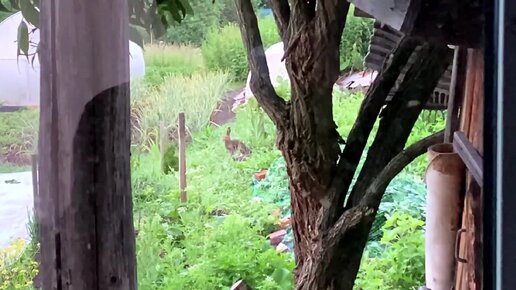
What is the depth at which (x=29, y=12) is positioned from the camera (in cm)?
61

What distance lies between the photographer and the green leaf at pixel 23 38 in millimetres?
605

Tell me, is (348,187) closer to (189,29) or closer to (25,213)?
(189,29)

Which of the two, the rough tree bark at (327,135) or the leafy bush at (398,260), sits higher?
the rough tree bark at (327,135)

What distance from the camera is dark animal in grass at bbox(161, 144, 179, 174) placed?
766mm

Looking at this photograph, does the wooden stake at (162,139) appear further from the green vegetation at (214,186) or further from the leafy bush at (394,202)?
the leafy bush at (394,202)

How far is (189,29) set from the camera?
2.41 feet

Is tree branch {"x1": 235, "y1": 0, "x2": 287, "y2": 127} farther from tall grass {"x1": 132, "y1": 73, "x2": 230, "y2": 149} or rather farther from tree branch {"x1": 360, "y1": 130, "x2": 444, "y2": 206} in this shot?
tree branch {"x1": 360, "y1": 130, "x2": 444, "y2": 206}

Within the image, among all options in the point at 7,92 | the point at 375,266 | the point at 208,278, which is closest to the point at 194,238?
the point at 208,278

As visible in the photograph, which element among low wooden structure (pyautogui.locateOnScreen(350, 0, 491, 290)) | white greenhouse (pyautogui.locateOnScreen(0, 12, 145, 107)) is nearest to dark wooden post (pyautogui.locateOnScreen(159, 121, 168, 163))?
white greenhouse (pyautogui.locateOnScreen(0, 12, 145, 107))

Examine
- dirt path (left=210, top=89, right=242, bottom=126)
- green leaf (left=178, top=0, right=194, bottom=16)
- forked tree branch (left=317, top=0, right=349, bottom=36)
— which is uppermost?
forked tree branch (left=317, top=0, right=349, bottom=36)

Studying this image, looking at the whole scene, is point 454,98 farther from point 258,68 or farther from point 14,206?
point 14,206

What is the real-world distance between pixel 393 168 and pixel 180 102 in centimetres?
36

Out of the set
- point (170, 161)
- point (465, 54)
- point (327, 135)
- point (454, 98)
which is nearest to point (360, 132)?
point (327, 135)

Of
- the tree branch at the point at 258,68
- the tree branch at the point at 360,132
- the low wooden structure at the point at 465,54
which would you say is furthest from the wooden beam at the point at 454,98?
the tree branch at the point at 258,68
